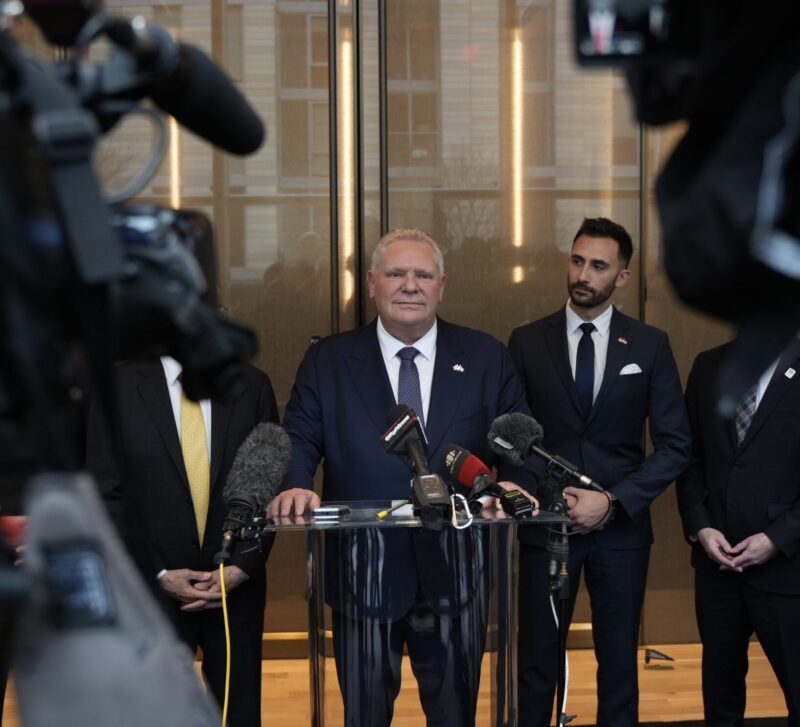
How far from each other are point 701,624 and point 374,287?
1646 millimetres

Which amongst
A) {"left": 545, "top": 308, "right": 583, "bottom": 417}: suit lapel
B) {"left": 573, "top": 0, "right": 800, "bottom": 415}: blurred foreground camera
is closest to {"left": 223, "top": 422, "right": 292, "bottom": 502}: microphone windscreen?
{"left": 545, "top": 308, "right": 583, "bottom": 417}: suit lapel

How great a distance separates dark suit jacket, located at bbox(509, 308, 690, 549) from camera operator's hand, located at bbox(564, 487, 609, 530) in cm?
11

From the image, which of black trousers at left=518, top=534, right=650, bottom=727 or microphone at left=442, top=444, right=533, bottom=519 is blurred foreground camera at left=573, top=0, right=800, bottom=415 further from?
black trousers at left=518, top=534, right=650, bottom=727

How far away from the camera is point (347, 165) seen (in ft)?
19.2

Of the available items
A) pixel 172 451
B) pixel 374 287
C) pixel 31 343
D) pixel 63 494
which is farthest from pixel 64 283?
pixel 374 287

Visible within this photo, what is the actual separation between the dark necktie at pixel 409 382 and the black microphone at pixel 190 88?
2.49 m

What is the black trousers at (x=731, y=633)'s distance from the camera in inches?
162

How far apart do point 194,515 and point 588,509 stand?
1316 millimetres

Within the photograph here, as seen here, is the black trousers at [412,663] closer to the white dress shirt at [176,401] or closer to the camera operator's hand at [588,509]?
the white dress shirt at [176,401]

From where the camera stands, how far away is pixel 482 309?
599cm

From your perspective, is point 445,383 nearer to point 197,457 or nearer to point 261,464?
point 197,457

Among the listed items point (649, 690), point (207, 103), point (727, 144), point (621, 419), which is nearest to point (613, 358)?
point (621, 419)

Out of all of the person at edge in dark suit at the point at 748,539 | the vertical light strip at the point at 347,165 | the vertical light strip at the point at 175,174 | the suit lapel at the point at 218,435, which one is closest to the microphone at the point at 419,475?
the suit lapel at the point at 218,435

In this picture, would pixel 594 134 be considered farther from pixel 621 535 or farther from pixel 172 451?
pixel 172 451
